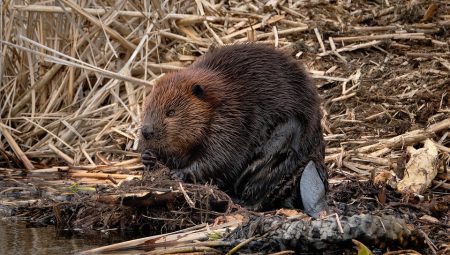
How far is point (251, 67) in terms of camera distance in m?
5.27

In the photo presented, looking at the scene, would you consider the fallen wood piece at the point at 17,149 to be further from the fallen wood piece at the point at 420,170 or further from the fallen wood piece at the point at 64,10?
the fallen wood piece at the point at 420,170

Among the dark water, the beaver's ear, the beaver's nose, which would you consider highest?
the beaver's ear

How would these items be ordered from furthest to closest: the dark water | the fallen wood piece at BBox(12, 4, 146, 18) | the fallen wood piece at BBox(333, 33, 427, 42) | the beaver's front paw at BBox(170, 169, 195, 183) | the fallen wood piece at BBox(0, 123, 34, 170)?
the fallen wood piece at BBox(333, 33, 427, 42) < the fallen wood piece at BBox(12, 4, 146, 18) < the fallen wood piece at BBox(0, 123, 34, 170) < the beaver's front paw at BBox(170, 169, 195, 183) < the dark water

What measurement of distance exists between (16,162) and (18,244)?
249 centimetres

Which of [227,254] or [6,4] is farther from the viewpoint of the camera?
[6,4]

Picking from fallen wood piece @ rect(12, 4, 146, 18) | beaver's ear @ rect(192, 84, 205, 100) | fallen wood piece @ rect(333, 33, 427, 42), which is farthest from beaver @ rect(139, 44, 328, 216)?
fallen wood piece @ rect(333, 33, 427, 42)

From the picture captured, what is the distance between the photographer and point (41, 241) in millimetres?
4574

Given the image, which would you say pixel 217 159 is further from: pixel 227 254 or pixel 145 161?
pixel 227 254

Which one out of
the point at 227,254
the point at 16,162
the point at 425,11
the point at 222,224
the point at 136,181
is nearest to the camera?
the point at 227,254

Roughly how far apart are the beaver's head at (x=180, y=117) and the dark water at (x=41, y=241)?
737 mm

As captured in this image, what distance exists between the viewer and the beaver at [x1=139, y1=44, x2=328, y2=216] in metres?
5.14

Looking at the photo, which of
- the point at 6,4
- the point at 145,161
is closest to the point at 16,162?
the point at 6,4

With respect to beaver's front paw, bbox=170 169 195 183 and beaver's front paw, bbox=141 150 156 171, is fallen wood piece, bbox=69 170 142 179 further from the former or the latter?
beaver's front paw, bbox=170 169 195 183

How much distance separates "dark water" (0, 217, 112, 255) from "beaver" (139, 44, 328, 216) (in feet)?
2.37
